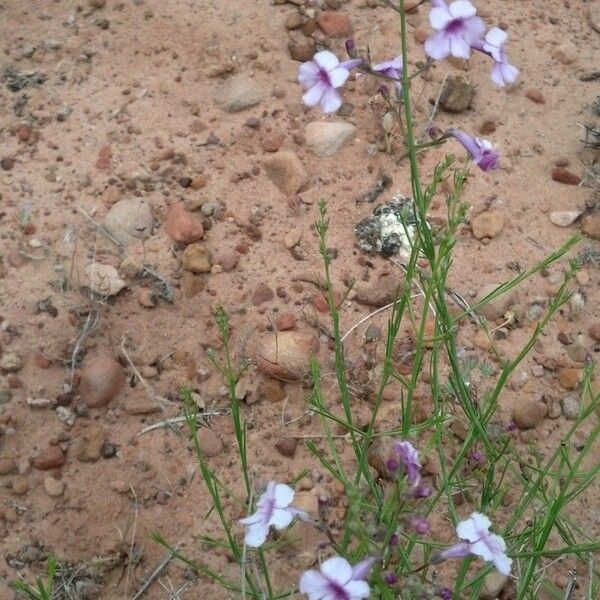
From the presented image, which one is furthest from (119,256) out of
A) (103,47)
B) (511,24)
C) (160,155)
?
(511,24)

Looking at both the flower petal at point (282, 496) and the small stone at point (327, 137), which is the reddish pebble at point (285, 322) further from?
the flower petal at point (282, 496)

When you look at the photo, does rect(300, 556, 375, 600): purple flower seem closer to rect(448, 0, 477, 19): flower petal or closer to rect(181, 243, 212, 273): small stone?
rect(448, 0, 477, 19): flower petal

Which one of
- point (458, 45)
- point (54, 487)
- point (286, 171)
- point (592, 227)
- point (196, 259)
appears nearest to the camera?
point (458, 45)

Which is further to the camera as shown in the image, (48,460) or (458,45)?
(48,460)

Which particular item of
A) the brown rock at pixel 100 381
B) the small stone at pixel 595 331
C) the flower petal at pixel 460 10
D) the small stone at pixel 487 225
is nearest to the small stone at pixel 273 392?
the brown rock at pixel 100 381

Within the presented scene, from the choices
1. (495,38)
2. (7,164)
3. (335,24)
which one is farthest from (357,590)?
(335,24)

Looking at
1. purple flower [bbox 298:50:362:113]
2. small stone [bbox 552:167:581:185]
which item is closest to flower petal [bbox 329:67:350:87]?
purple flower [bbox 298:50:362:113]

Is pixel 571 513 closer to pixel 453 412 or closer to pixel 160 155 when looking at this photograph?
pixel 453 412

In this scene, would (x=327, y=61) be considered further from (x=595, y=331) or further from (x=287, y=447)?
(x=595, y=331)
